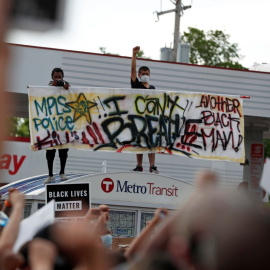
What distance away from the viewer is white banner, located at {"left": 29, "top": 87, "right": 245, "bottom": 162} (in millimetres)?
12688

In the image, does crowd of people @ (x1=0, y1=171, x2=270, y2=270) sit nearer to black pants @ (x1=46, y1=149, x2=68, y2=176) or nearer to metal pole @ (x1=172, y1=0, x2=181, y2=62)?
black pants @ (x1=46, y1=149, x2=68, y2=176)

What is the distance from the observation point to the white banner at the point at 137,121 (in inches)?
500

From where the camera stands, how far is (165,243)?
78.0 inches

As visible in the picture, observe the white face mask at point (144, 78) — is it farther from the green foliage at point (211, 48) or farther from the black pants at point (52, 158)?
the green foliage at point (211, 48)

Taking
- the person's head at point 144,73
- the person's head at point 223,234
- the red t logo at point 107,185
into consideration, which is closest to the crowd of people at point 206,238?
the person's head at point 223,234

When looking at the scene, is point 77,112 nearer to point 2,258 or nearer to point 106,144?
point 106,144

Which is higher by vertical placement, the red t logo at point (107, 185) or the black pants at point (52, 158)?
the black pants at point (52, 158)

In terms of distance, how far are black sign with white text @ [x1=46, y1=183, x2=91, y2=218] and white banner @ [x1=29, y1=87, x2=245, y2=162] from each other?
2.63 m

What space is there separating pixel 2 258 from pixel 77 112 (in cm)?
950

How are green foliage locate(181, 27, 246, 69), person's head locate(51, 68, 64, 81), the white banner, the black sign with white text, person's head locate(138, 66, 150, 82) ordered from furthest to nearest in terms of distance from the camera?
green foliage locate(181, 27, 246, 69), the white banner, person's head locate(138, 66, 150, 82), person's head locate(51, 68, 64, 81), the black sign with white text

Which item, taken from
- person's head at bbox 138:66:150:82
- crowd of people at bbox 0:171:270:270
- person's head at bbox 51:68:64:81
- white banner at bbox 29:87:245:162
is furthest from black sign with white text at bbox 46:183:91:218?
crowd of people at bbox 0:171:270:270

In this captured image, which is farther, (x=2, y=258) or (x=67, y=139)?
(x=67, y=139)

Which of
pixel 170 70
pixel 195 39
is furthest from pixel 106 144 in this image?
pixel 195 39

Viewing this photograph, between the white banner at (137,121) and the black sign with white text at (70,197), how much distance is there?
8.63 ft
